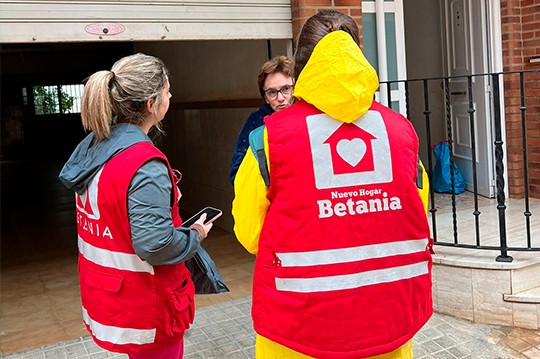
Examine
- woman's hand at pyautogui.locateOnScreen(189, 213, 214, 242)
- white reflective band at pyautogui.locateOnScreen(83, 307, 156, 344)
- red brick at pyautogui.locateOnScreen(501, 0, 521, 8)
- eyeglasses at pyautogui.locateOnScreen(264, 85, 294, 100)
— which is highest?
red brick at pyautogui.locateOnScreen(501, 0, 521, 8)

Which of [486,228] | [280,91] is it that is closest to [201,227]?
[280,91]

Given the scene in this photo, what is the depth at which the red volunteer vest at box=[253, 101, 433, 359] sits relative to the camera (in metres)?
1.55

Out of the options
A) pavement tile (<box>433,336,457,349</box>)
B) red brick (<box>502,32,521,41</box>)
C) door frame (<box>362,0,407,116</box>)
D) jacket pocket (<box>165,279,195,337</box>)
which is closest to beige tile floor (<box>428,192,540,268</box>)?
pavement tile (<box>433,336,457,349</box>)

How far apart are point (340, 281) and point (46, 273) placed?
4077 mm

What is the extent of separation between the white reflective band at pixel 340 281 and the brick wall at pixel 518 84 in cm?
414

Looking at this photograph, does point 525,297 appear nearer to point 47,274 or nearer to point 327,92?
point 327,92

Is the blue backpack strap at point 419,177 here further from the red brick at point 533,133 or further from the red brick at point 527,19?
the red brick at point 527,19

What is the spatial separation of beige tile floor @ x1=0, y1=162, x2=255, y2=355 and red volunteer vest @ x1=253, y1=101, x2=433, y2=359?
2.39m

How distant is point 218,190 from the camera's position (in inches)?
254

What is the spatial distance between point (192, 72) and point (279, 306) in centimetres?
593

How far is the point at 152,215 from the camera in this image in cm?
172

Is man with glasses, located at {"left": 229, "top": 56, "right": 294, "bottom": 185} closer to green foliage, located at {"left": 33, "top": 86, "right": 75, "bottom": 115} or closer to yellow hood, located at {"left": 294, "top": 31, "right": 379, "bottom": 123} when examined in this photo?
yellow hood, located at {"left": 294, "top": 31, "right": 379, "bottom": 123}

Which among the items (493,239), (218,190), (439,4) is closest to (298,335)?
(493,239)

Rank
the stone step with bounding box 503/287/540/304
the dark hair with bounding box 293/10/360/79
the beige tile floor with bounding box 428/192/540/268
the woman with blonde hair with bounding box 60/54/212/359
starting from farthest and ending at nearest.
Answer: the beige tile floor with bounding box 428/192/540/268, the stone step with bounding box 503/287/540/304, the woman with blonde hair with bounding box 60/54/212/359, the dark hair with bounding box 293/10/360/79
